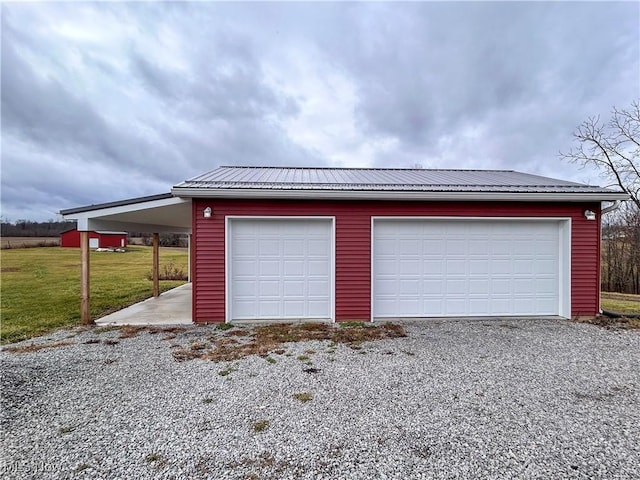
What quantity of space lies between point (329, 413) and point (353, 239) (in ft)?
12.7

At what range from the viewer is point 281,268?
638 centimetres

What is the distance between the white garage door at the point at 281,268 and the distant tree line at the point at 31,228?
1735 inches

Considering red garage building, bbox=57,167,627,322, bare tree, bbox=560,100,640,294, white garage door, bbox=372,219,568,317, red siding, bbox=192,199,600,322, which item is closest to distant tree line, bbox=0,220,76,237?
red siding, bbox=192,199,600,322

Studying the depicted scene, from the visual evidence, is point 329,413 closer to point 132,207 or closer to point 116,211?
point 132,207

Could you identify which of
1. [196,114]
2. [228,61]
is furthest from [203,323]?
[196,114]

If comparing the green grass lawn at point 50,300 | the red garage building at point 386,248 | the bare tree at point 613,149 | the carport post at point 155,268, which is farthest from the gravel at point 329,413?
the bare tree at point 613,149

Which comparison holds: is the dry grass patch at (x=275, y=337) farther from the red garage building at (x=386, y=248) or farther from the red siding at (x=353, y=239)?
the red siding at (x=353, y=239)

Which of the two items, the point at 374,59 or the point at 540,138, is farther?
the point at 540,138

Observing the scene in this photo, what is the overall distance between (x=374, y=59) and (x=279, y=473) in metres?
11.7

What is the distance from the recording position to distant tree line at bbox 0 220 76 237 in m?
39.7

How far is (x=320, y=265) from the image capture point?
6.43 metres

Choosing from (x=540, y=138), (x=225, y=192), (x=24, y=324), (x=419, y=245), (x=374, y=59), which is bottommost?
(x=24, y=324)

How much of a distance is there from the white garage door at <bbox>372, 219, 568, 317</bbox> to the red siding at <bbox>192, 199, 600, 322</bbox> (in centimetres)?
23

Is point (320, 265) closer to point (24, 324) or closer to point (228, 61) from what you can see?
point (24, 324)
